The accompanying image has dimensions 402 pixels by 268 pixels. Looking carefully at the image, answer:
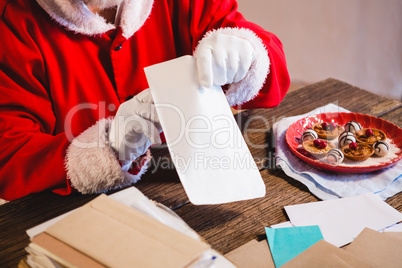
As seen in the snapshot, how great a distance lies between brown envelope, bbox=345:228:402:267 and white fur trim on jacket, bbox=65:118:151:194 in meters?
0.51

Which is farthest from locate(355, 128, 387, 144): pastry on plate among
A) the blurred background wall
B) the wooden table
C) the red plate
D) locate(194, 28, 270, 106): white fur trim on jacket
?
the blurred background wall

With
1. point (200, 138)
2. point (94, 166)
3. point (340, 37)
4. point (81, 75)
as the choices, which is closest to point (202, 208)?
point (200, 138)

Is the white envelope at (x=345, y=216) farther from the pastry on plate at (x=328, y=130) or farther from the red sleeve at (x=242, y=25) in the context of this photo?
the red sleeve at (x=242, y=25)

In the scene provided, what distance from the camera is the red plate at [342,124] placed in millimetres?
885

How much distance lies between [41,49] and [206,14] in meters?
0.47

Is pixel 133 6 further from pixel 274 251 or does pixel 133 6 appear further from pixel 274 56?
pixel 274 251

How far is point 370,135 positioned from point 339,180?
214mm

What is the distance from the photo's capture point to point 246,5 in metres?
2.57

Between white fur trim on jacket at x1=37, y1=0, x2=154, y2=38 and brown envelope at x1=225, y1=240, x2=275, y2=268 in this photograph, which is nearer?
brown envelope at x1=225, y1=240, x2=275, y2=268

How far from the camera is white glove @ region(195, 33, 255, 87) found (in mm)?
782

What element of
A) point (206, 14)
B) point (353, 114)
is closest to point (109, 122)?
point (206, 14)

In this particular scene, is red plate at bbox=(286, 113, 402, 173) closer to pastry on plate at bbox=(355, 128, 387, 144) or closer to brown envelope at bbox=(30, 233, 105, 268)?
pastry on plate at bbox=(355, 128, 387, 144)

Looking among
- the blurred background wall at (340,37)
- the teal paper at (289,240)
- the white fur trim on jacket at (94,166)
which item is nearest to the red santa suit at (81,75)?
the white fur trim on jacket at (94,166)

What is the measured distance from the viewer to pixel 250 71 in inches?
36.2
